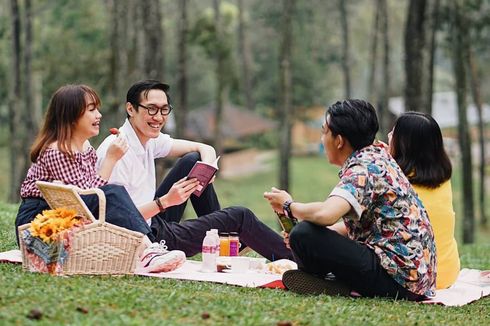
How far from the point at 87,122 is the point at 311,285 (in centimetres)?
187

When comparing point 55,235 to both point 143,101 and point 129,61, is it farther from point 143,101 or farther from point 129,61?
point 129,61

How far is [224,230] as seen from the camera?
7414mm

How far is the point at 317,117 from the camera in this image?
51.5m

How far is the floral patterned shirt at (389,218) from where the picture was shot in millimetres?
5926

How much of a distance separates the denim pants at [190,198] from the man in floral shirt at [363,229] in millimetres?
1607

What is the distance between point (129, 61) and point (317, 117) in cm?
2865

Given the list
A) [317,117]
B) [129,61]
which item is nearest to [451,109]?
[317,117]

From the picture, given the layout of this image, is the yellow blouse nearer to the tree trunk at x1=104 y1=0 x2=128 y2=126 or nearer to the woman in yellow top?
the woman in yellow top

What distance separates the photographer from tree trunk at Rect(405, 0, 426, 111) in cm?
1611

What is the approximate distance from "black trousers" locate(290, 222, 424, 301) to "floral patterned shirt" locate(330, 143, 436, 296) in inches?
2.4

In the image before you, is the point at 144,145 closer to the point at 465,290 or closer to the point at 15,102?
the point at 465,290

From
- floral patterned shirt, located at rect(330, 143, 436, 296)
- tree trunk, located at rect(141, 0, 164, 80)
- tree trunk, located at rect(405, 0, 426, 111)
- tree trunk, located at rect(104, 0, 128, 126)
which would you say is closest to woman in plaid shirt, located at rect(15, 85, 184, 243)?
floral patterned shirt, located at rect(330, 143, 436, 296)

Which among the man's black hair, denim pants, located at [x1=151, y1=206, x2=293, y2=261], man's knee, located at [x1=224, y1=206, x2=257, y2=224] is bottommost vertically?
denim pants, located at [x1=151, y1=206, x2=293, y2=261]

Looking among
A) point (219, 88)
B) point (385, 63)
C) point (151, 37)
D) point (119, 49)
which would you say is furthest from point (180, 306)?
point (219, 88)
